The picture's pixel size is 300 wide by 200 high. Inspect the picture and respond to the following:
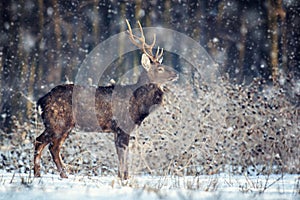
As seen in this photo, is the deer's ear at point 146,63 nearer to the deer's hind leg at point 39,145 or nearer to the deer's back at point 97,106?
the deer's back at point 97,106

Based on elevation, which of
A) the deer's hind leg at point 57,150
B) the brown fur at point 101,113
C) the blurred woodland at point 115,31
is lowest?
the deer's hind leg at point 57,150

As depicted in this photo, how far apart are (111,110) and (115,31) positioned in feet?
43.3

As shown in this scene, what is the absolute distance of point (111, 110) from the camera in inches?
317

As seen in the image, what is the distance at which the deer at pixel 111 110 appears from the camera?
7645mm

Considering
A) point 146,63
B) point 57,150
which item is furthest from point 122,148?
point 146,63

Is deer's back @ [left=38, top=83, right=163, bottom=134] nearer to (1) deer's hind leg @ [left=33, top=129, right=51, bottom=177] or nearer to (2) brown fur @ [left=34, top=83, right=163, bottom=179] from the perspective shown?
(2) brown fur @ [left=34, top=83, right=163, bottom=179]

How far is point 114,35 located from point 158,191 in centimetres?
1578

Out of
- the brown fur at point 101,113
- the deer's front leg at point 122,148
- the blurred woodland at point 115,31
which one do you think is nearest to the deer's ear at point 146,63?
the brown fur at point 101,113

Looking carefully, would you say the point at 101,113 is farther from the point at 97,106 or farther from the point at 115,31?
the point at 115,31

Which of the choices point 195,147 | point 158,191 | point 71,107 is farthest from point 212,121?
point 158,191

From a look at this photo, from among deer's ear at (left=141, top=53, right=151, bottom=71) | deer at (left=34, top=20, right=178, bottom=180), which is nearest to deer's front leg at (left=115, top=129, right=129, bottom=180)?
deer at (left=34, top=20, right=178, bottom=180)

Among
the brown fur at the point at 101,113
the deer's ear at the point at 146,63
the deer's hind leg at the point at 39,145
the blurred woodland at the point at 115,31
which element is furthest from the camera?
the blurred woodland at the point at 115,31

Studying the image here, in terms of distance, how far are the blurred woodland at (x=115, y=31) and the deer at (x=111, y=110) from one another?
413 inches

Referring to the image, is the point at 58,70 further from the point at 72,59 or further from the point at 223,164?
the point at 223,164
